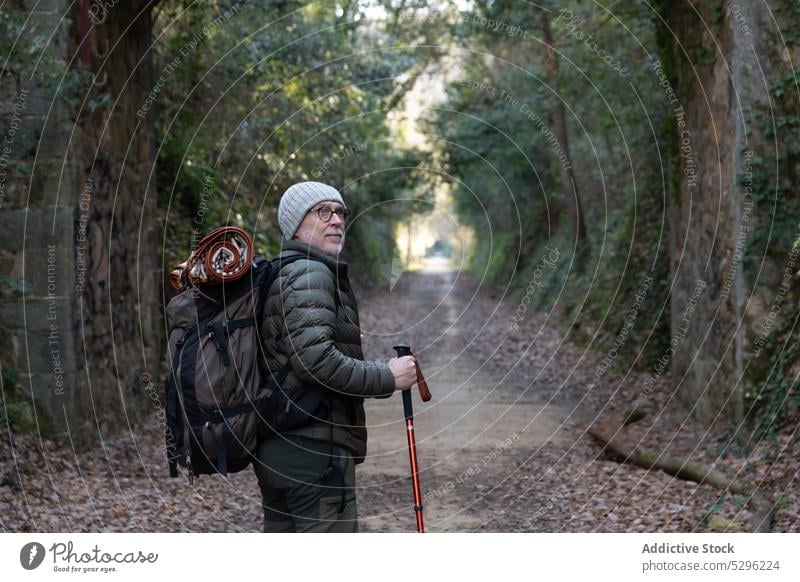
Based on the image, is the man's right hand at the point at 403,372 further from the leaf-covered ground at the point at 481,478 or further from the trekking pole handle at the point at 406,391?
the leaf-covered ground at the point at 481,478

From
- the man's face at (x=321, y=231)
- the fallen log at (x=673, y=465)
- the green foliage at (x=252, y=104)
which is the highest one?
the green foliage at (x=252, y=104)

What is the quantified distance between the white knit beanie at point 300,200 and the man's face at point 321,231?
0.08 feet

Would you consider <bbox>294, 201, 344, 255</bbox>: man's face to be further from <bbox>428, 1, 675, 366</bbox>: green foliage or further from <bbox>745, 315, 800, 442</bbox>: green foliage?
<bbox>428, 1, 675, 366</bbox>: green foliage

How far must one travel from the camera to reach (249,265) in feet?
13.7

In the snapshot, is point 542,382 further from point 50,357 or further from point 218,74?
point 50,357

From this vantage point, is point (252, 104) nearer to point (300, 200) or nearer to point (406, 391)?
point (300, 200)

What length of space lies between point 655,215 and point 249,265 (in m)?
13.6

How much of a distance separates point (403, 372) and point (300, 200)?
88 centimetres

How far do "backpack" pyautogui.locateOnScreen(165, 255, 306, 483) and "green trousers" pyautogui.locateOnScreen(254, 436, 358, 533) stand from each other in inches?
4.0

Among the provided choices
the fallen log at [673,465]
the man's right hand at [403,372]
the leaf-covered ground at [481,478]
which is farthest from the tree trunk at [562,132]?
the man's right hand at [403,372]

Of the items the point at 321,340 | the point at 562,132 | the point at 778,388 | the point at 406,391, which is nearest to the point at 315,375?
the point at 321,340

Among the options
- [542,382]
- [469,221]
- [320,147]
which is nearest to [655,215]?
[542,382]

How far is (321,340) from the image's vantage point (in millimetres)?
4129

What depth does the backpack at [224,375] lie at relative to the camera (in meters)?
4.16
